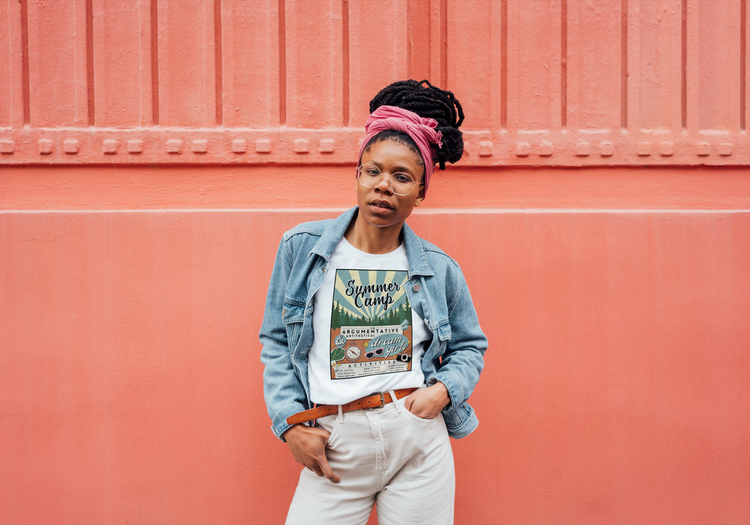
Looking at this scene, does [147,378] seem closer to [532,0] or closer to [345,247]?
[345,247]

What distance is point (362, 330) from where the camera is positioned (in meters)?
1.66

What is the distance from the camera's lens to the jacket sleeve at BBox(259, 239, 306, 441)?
5.23 feet

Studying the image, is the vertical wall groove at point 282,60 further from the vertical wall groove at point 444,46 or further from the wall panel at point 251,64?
the vertical wall groove at point 444,46

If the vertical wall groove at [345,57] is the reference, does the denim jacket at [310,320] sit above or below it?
below

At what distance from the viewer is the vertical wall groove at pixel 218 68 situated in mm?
2398

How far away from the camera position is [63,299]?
231 centimetres

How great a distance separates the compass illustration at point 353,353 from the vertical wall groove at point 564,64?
181cm

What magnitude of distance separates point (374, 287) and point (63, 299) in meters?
1.70

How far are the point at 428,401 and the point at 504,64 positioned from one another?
1.93 meters

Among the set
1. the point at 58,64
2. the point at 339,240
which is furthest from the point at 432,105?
the point at 58,64

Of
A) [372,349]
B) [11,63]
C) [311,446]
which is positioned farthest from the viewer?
[11,63]

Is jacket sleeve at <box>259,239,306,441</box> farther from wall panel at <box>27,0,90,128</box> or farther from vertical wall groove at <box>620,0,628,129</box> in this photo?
vertical wall groove at <box>620,0,628,129</box>

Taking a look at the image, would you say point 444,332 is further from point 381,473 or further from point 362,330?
point 381,473

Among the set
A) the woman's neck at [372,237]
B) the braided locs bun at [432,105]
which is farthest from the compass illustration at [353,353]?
the braided locs bun at [432,105]
